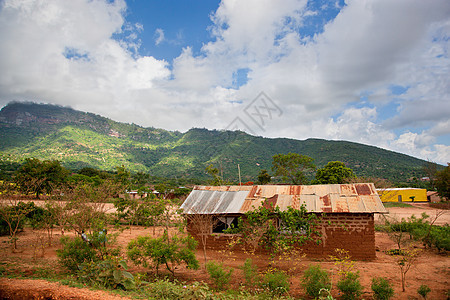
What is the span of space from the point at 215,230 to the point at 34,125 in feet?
339

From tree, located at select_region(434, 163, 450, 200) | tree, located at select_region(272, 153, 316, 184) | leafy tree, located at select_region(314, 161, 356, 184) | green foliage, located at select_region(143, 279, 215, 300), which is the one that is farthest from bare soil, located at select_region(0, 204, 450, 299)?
tree, located at select_region(434, 163, 450, 200)

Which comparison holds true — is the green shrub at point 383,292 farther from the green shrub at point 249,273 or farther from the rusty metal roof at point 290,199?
the rusty metal roof at point 290,199

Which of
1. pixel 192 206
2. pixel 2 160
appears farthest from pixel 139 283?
pixel 2 160

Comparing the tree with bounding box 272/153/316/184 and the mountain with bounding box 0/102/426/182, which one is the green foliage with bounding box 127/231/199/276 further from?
the mountain with bounding box 0/102/426/182

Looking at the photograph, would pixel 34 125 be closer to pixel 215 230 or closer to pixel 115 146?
pixel 115 146

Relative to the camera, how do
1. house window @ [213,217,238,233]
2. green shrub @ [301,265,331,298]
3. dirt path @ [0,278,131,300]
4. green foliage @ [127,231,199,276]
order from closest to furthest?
dirt path @ [0,278,131,300] → green shrub @ [301,265,331,298] → green foliage @ [127,231,199,276] → house window @ [213,217,238,233]

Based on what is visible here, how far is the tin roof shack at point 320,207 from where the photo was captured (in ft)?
33.1

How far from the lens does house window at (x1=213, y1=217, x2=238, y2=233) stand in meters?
12.0

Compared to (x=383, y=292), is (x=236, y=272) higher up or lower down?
lower down

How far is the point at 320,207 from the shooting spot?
10586 mm

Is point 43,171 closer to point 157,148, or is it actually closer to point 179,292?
point 179,292

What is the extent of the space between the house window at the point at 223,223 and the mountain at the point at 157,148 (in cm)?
3584

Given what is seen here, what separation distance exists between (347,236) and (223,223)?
18.0ft

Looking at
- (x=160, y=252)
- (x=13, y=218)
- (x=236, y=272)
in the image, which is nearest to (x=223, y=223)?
(x=236, y=272)
